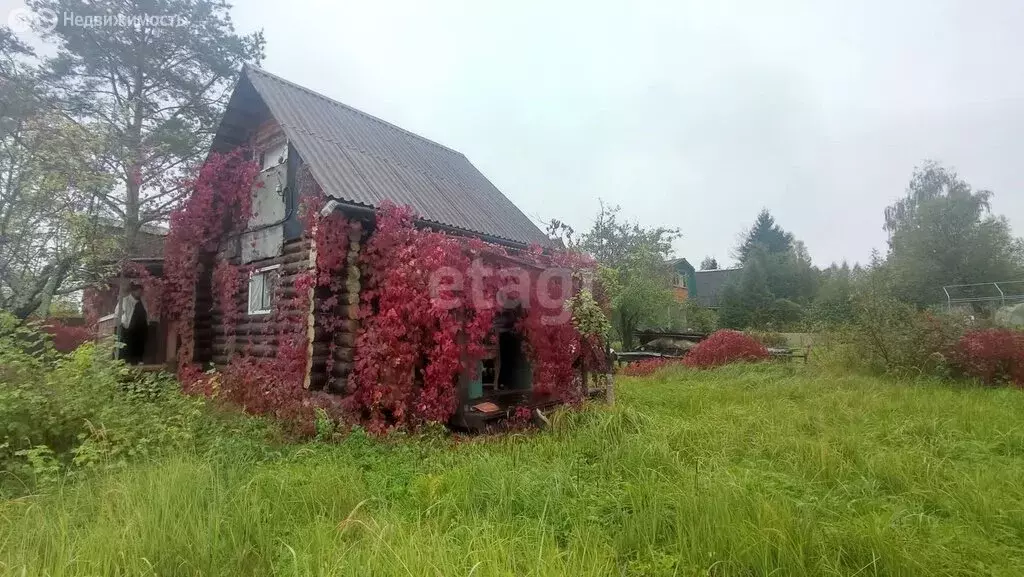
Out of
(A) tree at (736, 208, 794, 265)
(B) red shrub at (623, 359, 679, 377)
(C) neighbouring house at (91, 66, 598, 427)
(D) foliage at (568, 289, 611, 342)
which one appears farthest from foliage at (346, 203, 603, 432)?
(A) tree at (736, 208, 794, 265)

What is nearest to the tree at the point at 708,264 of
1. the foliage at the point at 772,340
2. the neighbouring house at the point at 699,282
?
the neighbouring house at the point at 699,282

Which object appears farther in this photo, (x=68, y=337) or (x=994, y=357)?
(x=68, y=337)

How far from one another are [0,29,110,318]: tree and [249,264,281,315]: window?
3.84m

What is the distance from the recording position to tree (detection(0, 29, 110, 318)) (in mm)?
9008

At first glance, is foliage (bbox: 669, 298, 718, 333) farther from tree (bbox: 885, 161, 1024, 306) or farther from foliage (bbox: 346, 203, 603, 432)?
foliage (bbox: 346, 203, 603, 432)

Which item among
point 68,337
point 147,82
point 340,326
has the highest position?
point 147,82

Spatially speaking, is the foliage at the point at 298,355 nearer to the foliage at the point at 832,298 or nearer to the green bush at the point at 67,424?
the green bush at the point at 67,424

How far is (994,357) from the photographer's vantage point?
9836mm

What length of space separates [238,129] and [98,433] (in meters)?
7.08

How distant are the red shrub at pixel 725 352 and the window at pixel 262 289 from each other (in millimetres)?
11185

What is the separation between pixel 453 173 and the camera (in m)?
11.5

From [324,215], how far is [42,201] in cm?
683

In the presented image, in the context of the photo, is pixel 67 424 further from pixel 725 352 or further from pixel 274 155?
pixel 725 352

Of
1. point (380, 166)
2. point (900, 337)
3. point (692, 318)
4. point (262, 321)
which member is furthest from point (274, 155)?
point (692, 318)
